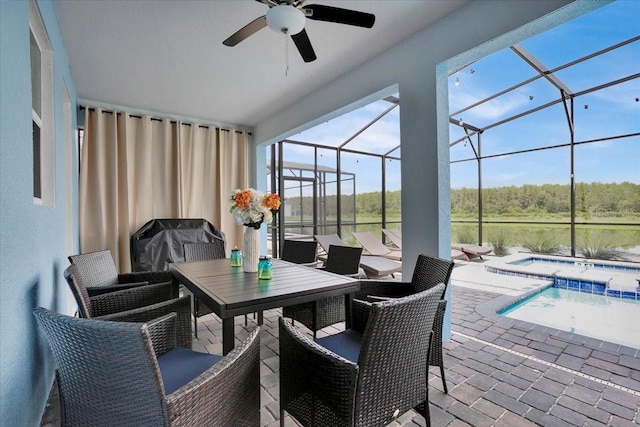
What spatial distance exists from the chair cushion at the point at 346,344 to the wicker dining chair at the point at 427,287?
29cm

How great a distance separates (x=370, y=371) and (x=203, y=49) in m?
3.29

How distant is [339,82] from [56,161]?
302cm

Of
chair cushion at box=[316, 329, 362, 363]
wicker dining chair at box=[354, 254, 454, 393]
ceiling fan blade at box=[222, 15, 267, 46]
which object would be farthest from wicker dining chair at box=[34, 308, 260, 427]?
ceiling fan blade at box=[222, 15, 267, 46]

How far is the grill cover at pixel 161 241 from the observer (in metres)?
4.38

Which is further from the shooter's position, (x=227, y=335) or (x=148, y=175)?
(x=148, y=175)

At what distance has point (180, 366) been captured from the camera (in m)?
1.46

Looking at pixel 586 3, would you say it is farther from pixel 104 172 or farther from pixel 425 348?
pixel 104 172

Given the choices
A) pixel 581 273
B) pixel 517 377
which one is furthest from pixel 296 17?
pixel 581 273

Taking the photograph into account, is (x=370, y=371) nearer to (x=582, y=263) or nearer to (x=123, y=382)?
(x=123, y=382)

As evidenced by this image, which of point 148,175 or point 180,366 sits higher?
point 148,175

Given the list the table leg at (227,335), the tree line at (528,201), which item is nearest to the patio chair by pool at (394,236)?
the tree line at (528,201)

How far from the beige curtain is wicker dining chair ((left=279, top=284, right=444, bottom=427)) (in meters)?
4.27

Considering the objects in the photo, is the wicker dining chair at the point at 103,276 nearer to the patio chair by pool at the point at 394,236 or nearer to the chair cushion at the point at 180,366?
the chair cushion at the point at 180,366

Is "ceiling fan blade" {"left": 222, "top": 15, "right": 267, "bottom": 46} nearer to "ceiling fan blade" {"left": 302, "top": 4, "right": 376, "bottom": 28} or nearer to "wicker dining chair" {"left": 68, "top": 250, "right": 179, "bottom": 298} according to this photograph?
"ceiling fan blade" {"left": 302, "top": 4, "right": 376, "bottom": 28}
